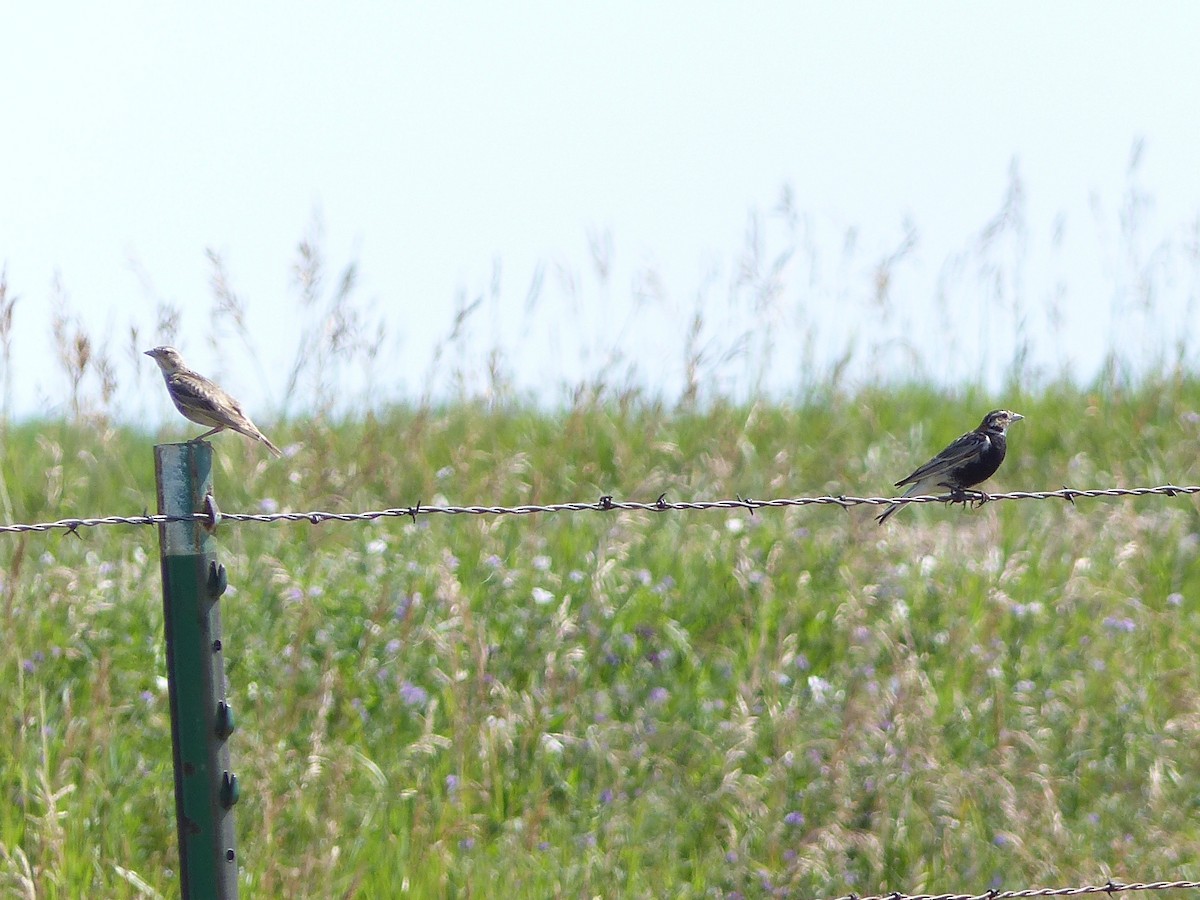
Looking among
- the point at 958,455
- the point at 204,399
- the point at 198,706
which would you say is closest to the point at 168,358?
the point at 204,399

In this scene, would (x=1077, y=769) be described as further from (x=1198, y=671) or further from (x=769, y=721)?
(x=769, y=721)

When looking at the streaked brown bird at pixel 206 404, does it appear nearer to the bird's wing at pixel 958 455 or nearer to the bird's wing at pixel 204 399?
the bird's wing at pixel 204 399

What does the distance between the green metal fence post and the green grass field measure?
5.14 ft

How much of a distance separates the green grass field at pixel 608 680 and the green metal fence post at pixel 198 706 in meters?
1.57

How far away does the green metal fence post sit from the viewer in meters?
2.54

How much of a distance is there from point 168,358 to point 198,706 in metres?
3.42

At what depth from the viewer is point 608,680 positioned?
18.5ft

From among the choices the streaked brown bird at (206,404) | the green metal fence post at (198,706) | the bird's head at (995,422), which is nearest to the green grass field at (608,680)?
the streaked brown bird at (206,404)

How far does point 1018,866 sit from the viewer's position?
472cm

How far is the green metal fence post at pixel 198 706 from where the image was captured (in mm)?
2539

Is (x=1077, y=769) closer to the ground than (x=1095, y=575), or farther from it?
closer to the ground

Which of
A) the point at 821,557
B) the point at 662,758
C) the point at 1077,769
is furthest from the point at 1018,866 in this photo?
the point at 821,557

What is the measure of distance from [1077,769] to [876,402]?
312 centimetres

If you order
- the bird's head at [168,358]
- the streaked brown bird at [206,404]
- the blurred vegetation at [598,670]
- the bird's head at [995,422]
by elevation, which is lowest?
the blurred vegetation at [598,670]
